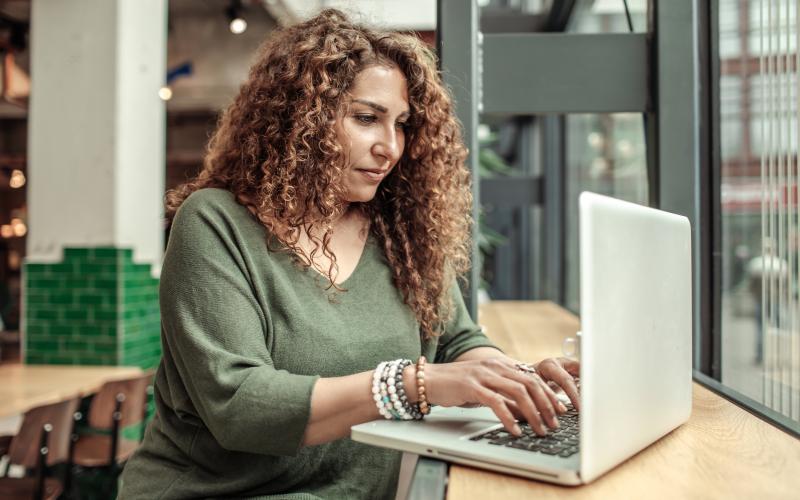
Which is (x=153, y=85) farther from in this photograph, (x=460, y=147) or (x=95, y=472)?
(x=460, y=147)

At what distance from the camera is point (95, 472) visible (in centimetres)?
332

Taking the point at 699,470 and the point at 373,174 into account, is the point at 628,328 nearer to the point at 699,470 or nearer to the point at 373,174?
the point at 699,470

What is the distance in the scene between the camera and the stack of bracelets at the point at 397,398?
949 millimetres

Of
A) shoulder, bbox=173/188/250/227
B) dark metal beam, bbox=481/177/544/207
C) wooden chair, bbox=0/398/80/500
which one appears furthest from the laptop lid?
dark metal beam, bbox=481/177/544/207

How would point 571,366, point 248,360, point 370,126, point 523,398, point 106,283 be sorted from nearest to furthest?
1. point 523,398
2. point 248,360
3. point 571,366
4. point 370,126
5. point 106,283

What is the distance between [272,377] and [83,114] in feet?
11.5

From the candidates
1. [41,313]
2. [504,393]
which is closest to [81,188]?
[41,313]

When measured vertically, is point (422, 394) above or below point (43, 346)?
above

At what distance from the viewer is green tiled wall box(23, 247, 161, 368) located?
12.6 feet

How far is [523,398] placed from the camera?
0.86 m

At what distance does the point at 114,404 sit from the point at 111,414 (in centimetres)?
4

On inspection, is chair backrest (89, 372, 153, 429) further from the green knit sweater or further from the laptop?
the laptop

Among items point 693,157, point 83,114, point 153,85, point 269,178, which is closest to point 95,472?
point 83,114

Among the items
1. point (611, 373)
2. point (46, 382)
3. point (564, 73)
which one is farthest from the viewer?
point (46, 382)
